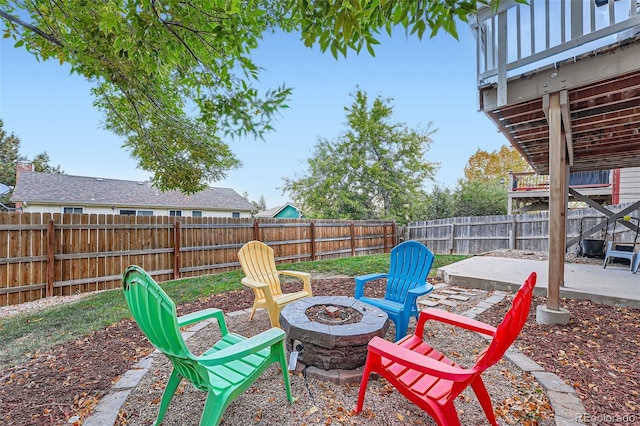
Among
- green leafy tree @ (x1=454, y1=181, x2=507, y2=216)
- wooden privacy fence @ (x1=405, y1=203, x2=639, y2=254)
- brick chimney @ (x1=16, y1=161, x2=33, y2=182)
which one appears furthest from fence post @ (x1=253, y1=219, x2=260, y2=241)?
brick chimney @ (x1=16, y1=161, x2=33, y2=182)

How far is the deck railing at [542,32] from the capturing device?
254 centimetres

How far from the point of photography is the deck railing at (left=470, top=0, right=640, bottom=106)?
2541 millimetres

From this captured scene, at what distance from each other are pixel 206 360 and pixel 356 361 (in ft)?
3.84

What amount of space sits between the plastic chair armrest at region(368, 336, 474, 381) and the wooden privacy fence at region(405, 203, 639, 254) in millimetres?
8311

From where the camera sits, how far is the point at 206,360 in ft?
4.76

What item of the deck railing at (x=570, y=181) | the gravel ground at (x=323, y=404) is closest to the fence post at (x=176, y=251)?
the gravel ground at (x=323, y=404)

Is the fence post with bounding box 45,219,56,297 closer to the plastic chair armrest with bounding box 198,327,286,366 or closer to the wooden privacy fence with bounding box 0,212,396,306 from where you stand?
the wooden privacy fence with bounding box 0,212,396,306

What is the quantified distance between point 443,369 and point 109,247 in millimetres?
6230

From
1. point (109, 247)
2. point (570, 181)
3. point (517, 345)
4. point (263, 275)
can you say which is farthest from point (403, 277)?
point (570, 181)

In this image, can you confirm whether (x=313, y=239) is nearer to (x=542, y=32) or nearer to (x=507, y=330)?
(x=542, y=32)

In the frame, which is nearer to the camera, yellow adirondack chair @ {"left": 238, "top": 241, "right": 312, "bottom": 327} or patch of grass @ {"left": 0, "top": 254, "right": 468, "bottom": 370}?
patch of grass @ {"left": 0, "top": 254, "right": 468, "bottom": 370}

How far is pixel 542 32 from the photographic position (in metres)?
2.84

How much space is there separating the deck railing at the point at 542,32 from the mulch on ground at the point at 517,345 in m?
2.41

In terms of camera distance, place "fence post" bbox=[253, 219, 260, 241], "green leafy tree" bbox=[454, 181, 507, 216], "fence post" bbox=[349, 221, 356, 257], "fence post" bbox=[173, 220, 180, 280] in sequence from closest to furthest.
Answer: "fence post" bbox=[173, 220, 180, 280], "fence post" bbox=[253, 219, 260, 241], "fence post" bbox=[349, 221, 356, 257], "green leafy tree" bbox=[454, 181, 507, 216]
